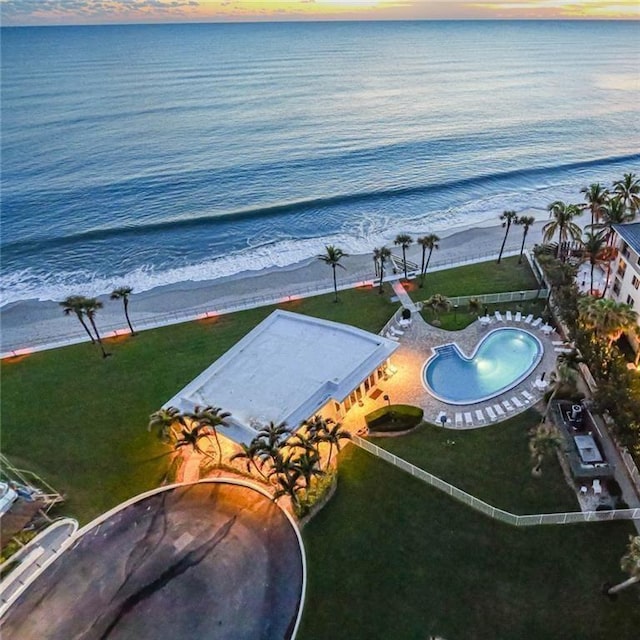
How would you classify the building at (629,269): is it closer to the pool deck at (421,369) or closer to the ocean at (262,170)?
the pool deck at (421,369)

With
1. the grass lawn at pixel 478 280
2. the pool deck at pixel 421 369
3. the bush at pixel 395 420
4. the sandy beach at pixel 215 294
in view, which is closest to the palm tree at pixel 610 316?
the pool deck at pixel 421 369

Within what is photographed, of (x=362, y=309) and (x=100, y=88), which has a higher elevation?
(x=100, y=88)

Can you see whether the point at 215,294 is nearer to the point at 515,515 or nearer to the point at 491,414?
the point at 491,414

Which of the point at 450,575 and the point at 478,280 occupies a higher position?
the point at 478,280

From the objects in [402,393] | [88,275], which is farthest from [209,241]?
[402,393]

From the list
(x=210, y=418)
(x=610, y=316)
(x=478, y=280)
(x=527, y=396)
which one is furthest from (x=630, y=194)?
(x=210, y=418)

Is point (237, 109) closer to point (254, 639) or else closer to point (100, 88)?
point (100, 88)
